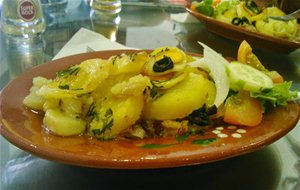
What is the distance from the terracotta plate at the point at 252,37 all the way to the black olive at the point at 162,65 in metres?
0.57

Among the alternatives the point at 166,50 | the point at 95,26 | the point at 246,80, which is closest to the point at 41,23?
the point at 95,26

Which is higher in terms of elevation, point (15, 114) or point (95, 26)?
point (15, 114)

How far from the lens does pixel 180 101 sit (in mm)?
809

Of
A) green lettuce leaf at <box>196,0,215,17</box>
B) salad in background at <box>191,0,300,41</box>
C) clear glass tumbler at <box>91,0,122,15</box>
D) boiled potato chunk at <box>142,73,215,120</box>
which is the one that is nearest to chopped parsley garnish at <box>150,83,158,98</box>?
boiled potato chunk at <box>142,73,215,120</box>

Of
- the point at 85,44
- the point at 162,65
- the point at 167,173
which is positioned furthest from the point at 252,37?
the point at 167,173

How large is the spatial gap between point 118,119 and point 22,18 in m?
0.78

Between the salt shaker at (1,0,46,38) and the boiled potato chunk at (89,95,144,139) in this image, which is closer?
the boiled potato chunk at (89,95,144,139)

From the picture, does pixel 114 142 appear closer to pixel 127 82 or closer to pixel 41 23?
pixel 127 82

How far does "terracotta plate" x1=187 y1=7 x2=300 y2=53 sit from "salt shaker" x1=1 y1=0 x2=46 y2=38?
20.8 inches

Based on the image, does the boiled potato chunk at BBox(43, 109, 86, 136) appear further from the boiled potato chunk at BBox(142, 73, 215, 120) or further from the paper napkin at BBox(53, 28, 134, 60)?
the paper napkin at BBox(53, 28, 134, 60)

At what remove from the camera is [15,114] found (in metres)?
0.82

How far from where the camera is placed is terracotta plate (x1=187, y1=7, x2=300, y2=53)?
1328 millimetres

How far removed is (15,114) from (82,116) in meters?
0.12

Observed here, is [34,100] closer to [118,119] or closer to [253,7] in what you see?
[118,119]
